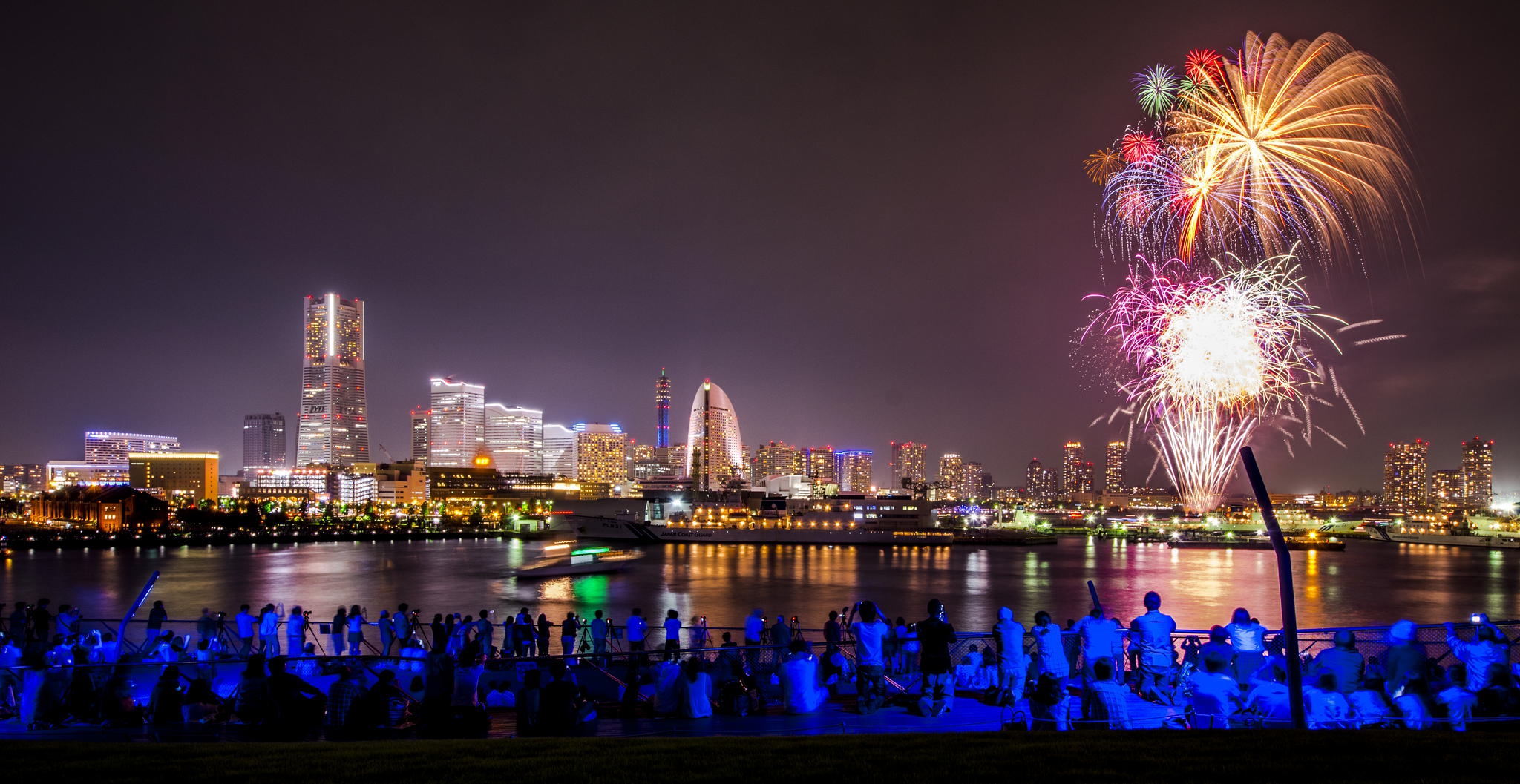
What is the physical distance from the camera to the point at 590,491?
183 m

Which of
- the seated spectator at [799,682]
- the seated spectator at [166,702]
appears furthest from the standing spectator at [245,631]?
the seated spectator at [799,682]

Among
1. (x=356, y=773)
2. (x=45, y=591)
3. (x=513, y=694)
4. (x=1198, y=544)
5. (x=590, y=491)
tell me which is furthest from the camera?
(x=590, y=491)

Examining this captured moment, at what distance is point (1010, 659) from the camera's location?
8898 mm

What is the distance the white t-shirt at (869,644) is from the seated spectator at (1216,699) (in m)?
2.91

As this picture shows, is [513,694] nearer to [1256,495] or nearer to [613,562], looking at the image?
[1256,495]

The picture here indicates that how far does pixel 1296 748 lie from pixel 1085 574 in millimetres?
55549

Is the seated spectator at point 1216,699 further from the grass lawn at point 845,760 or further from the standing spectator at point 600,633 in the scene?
the standing spectator at point 600,633

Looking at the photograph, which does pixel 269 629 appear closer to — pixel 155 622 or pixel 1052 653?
pixel 155 622

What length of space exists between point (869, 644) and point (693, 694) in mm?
1883

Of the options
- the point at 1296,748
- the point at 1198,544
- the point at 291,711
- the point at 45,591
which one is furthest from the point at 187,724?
the point at 1198,544

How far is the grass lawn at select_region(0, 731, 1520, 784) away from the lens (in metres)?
5.48

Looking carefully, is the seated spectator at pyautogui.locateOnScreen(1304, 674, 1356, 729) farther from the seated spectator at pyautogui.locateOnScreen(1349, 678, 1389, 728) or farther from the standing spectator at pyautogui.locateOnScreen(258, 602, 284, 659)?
the standing spectator at pyautogui.locateOnScreen(258, 602, 284, 659)

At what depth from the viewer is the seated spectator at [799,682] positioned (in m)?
8.91

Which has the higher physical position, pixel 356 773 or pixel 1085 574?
pixel 356 773
